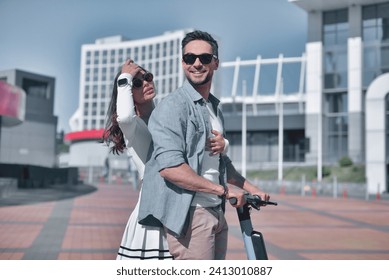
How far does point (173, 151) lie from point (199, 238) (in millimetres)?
333

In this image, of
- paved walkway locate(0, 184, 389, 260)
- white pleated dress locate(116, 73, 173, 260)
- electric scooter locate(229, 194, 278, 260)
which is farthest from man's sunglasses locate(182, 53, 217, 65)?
paved walkway locate(0, 184, 389, 260)

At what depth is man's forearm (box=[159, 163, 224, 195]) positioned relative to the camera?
173 cm

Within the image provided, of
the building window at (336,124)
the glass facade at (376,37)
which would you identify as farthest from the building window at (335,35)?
the building window at (336,124)

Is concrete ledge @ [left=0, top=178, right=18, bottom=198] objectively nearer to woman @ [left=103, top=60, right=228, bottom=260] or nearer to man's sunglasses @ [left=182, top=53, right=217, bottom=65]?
woman @ [left=103, top=60, right=228, bottom=260]

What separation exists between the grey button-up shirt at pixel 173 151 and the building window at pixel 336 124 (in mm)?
6765

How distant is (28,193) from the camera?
9648 millimetres

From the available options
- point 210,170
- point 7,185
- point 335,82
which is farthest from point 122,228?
point 7,185

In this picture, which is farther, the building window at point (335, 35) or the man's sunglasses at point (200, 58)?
the building window at point (335, 35)

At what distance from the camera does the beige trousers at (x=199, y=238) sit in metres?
1.81

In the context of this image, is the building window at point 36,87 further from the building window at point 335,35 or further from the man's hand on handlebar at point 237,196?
the building window at point 335,35
